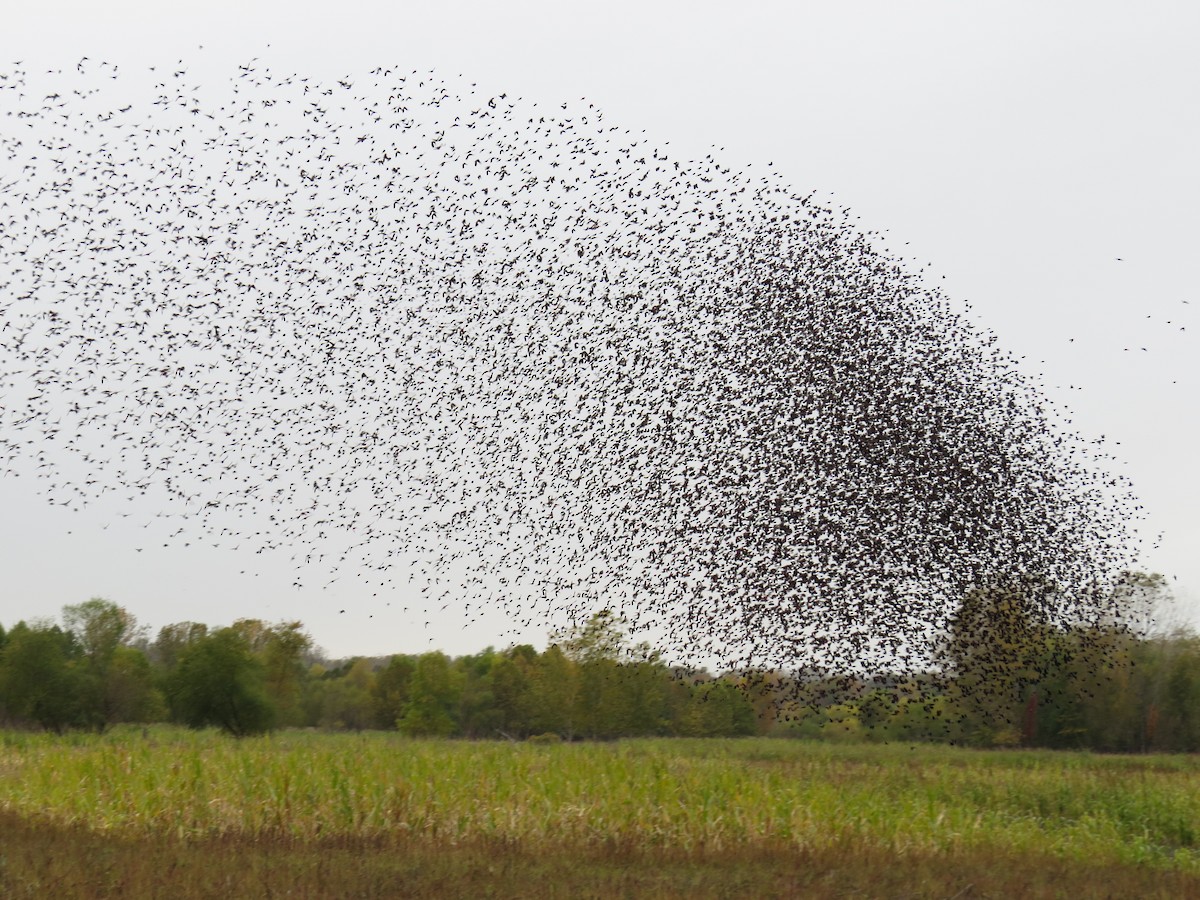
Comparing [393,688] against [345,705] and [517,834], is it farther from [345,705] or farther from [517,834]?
[517,834]

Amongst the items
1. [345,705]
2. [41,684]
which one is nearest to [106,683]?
[41,684]

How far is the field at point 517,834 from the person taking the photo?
1088 cm

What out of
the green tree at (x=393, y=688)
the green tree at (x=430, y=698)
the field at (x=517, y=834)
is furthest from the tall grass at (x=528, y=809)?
the green tree at (x=393, y=688)

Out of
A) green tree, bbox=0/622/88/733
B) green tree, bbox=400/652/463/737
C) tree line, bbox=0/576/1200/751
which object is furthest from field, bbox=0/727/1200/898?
green tree, bbox=400/652/463/737

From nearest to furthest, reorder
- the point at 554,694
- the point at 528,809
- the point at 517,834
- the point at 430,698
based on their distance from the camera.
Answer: the point at 517,834 < the point at 528,809 < the point at 430,698 < the point at 554,694

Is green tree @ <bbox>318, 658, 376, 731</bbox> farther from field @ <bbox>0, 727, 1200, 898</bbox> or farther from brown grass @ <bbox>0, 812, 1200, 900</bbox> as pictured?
brown grass @ <bbox>0, 812, 1200, 900</bbox>

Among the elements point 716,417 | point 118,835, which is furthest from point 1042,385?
point 118,835

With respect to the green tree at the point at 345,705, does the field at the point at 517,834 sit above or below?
above

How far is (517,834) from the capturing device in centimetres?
1362

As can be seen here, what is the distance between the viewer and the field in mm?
10875

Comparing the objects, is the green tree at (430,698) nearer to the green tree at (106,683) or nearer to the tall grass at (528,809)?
the green tree at (106,683)

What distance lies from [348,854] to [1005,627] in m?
11.4

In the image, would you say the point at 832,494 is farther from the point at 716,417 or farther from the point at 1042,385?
the point at 1042,385

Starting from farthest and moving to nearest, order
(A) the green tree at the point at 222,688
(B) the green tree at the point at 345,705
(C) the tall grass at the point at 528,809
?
(B) the green tree at the point at 345,705, (A) the green tree at the point at 222,688, (C) the tall grass at the point at 528,809
